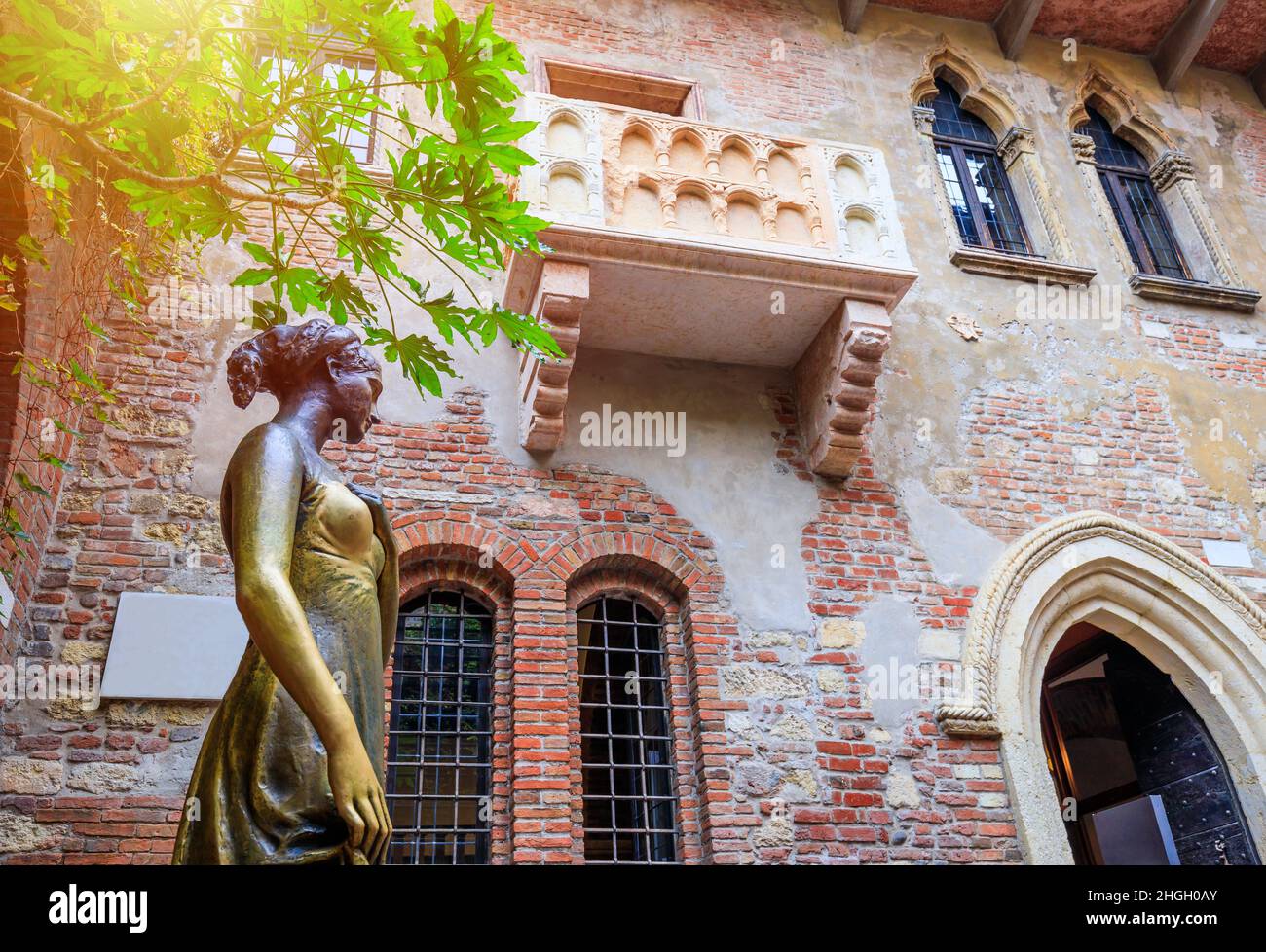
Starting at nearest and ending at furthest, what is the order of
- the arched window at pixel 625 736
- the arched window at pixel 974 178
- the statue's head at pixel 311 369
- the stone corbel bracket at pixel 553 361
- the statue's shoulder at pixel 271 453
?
the statue's shoulder at pixel 271 453 < the statue's head at pixel 311 369 < the arched window at pixel 625 736 < the stone corbel bracket at pixel 553 361 < the arched window at pixel 974 178

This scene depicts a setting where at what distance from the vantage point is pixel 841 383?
6.17 metres

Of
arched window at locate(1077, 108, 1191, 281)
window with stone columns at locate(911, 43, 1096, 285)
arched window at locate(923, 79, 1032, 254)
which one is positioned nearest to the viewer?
window with stone columns at locate(911, 43, 1096, 285)

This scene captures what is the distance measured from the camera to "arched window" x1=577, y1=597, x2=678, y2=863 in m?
5.44

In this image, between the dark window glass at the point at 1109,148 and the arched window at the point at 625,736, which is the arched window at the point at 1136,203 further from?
the arched window at the point at 625,736

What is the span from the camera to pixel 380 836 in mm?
1941

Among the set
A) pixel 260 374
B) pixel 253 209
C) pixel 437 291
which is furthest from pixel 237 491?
pixel 253 209

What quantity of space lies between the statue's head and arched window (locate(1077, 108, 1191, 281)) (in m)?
7.85

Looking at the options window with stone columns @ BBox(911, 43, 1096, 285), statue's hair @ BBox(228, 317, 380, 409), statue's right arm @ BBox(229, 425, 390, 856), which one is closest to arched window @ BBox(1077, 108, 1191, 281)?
window with stone columns @ BBox(911, 43, 1096, 285)

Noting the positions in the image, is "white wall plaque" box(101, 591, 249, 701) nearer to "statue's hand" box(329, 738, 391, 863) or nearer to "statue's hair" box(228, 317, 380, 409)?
"statue's hair" box(228, 317, 380, 409)

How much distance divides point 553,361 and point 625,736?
219 centimetres

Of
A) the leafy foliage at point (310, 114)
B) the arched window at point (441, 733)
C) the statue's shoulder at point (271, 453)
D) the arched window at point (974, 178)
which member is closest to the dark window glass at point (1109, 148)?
the arched window at point (974, 178)

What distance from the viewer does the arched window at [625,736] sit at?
5438 millimetres

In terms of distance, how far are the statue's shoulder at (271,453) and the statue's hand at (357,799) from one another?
2.28 ft

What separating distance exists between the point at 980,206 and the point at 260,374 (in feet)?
24.3
